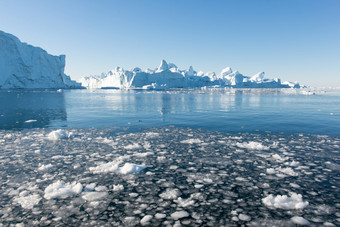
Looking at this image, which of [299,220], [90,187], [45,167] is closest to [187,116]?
[45,167]

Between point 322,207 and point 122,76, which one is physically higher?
point 122,76

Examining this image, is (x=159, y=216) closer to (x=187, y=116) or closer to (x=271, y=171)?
(x=271, y=171)

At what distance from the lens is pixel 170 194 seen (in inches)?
151

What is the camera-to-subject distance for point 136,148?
267 inches

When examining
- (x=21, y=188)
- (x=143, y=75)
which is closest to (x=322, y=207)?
(x=21, y=188)

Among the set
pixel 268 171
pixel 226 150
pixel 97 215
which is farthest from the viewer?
pixel 226 150

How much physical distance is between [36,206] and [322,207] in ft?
16.3

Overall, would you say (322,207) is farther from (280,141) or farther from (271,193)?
(280,141)

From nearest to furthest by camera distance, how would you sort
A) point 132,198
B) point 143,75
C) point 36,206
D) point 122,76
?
point 36,206
point 132,198
point 143,75
point 122,76

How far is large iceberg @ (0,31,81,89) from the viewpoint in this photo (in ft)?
198

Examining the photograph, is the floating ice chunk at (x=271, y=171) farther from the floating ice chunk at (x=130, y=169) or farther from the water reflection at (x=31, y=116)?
the water reflection at (x=31, y=116)

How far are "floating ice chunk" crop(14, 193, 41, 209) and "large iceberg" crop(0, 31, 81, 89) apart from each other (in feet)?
246

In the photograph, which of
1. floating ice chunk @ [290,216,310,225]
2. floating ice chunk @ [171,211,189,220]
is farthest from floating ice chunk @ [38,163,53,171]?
floating ice chunk @ [290,216,310,225]

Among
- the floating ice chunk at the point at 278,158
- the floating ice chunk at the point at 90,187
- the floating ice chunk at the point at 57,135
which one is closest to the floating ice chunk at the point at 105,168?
the floating ice chunk at the point at 90,187
